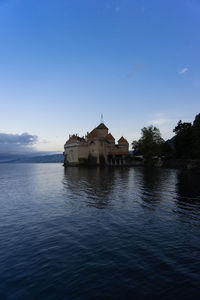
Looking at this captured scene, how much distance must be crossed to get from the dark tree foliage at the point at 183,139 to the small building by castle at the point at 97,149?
29874 millimetres

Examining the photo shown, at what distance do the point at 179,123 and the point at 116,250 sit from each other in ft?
260

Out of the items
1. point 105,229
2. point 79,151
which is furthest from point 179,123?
point 105,229

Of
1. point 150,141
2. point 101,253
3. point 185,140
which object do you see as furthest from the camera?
point 150,141

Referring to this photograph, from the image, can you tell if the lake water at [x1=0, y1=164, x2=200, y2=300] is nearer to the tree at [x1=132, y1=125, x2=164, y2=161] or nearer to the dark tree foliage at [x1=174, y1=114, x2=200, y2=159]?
the dark tree foliage at [x1=174, y1=114, x2=200, y2=159]

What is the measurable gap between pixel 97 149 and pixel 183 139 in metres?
40.4

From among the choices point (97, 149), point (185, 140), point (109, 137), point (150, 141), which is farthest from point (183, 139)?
point (109, 137)

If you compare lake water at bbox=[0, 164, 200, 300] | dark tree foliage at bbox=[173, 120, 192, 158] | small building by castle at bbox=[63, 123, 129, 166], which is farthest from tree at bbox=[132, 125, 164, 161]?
lake water at bbox=[0, 164, 200, 300]

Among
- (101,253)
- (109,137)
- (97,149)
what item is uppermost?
(109,137)

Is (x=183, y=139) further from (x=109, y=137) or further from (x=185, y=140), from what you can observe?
(x=109, y=137)

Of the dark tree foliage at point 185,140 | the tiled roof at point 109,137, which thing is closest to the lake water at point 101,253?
the dark tree foliage at point 185,140

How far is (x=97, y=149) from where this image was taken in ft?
306

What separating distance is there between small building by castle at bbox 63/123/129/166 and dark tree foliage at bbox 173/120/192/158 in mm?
29874

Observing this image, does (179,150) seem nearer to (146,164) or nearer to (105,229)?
(146,164)

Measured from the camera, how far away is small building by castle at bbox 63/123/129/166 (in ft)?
309
